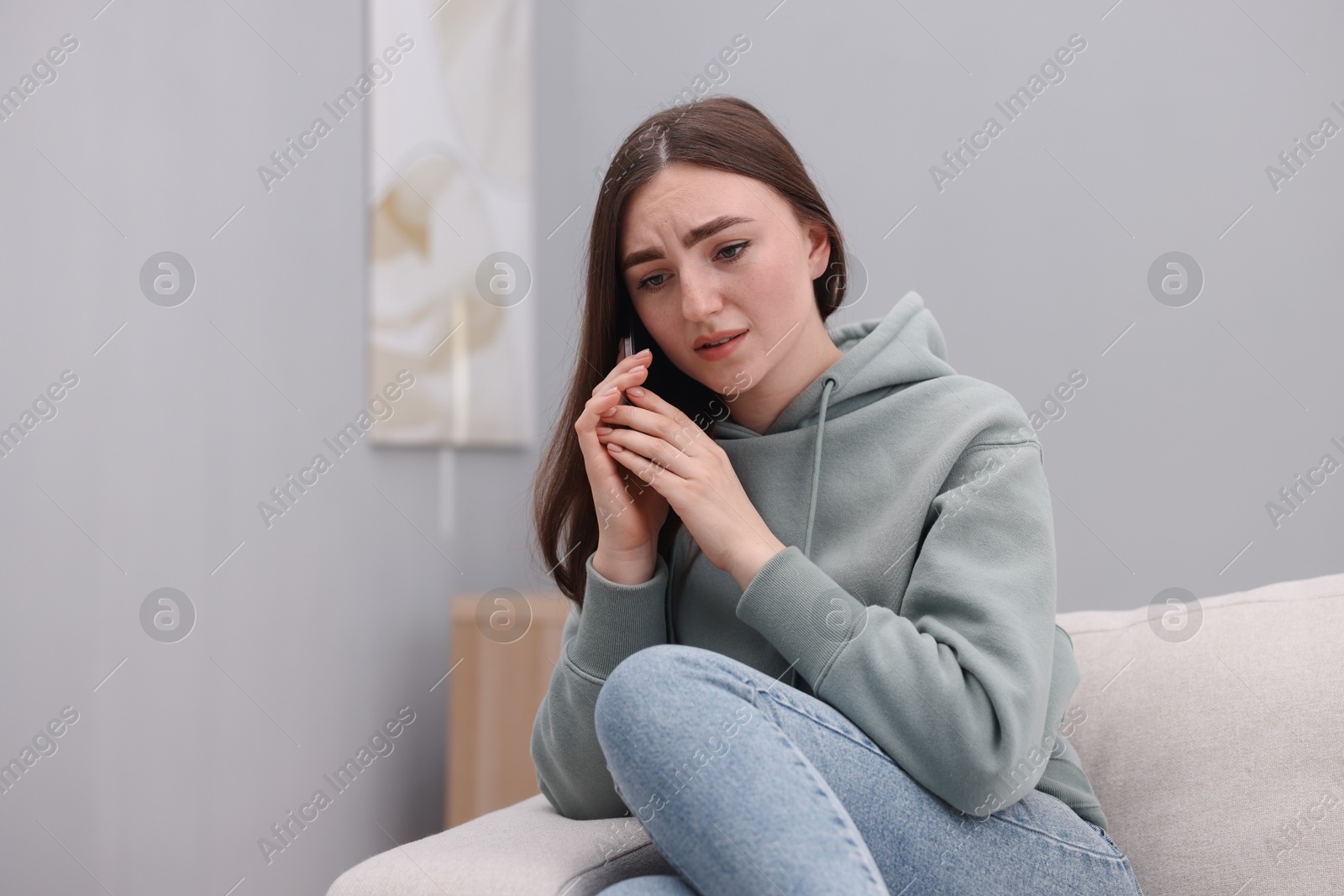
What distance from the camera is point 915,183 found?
2293 mm

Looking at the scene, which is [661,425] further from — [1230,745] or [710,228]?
[1230,745]

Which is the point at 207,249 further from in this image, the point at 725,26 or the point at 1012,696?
the point at 1012,696

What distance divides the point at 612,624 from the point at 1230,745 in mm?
652

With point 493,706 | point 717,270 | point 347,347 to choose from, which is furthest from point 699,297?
point 493,706

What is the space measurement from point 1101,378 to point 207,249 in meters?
1.68

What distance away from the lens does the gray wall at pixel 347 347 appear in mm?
1583

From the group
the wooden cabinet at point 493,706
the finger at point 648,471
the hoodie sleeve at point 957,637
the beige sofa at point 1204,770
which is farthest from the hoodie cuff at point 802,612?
the wooden cabinet at point 493,706

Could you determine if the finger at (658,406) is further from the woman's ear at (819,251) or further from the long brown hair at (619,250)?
the woman's ear at (819,251)

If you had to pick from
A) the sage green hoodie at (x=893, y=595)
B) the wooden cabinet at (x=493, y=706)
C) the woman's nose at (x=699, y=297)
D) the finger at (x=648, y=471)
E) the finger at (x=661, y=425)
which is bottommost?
the wooden cabinet at (x=493, y=706)

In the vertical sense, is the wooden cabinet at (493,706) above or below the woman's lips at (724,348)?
below

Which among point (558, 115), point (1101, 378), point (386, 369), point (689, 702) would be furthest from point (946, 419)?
point (558, 115)

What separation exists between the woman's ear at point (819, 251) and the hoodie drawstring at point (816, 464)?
0.15 meters

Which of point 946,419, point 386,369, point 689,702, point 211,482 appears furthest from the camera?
point 386,369

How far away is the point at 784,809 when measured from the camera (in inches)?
28.9
